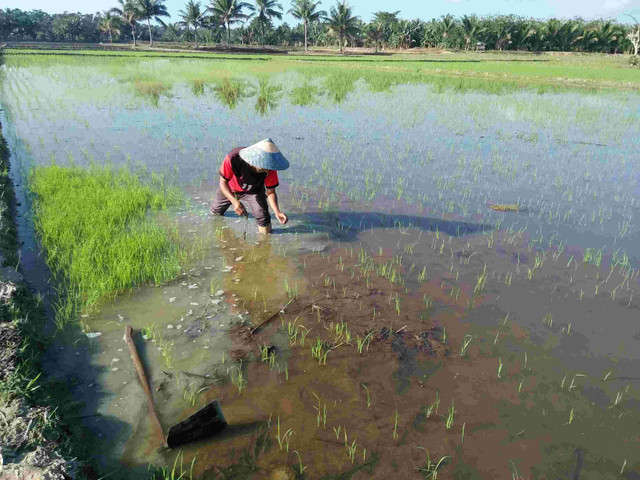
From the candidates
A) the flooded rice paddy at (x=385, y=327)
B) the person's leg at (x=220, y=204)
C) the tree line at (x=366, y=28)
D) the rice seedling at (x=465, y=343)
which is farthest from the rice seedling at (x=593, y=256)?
the tree line at (x=366, y=28)

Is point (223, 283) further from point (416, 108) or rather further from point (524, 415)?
point (416, 108)

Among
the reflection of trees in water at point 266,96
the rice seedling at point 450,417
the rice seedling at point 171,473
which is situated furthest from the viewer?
the reflection of trees in water at point 266,96

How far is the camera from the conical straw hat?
3.75 metres

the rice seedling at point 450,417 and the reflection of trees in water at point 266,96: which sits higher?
the reflection of trees in water at point 266,96

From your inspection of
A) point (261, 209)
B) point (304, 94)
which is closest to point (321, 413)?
point (261, 209)

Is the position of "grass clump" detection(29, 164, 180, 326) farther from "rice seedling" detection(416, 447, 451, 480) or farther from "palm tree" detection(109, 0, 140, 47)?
"palm tree" detection(109, 0, 140, 47)

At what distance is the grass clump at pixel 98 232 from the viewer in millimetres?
3400

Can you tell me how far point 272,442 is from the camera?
2.16 meters

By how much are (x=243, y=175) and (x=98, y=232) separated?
4.95 feet

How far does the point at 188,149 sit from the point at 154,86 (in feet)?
31.0

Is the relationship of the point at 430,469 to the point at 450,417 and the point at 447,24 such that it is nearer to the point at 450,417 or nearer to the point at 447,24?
the point at 450,417

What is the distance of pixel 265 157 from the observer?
12.4ft

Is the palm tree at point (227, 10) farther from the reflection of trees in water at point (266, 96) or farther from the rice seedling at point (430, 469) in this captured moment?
the rice seedling at point (430, 469)

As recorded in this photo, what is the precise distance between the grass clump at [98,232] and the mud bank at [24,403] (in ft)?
1.04
